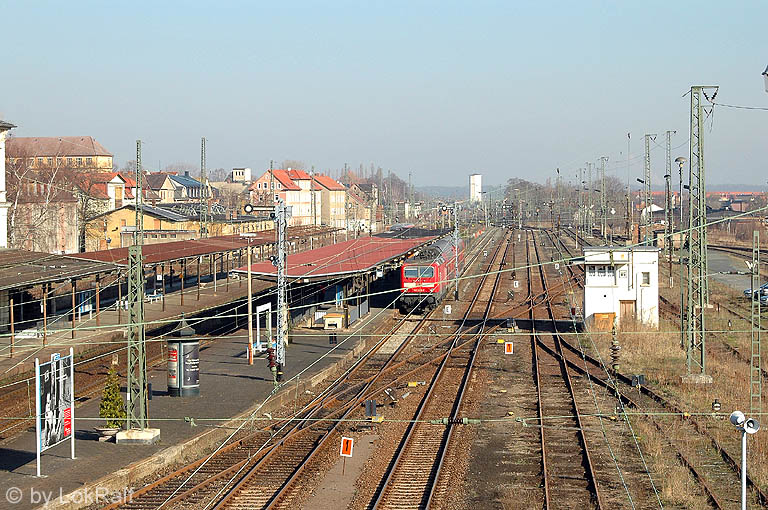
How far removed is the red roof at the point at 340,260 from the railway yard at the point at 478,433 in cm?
253

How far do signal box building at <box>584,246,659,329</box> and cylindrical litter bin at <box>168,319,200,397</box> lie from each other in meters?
15.7

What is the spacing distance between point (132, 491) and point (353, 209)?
362ft

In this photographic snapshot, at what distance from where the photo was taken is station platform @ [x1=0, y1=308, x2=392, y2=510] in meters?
13.4

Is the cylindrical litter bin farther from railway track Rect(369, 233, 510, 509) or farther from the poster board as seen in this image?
railway track Rect(369, 233, 510, 509)

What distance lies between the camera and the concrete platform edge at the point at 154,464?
12.6 metres

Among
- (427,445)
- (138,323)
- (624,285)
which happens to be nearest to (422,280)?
(624,285)

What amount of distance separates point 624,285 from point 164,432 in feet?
63.6

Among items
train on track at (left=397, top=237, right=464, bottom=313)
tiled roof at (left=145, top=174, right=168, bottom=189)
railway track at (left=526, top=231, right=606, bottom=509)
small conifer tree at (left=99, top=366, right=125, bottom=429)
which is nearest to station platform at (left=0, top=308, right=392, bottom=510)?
small conifer tree at (left=99, top=366, right=125, bottom=429)

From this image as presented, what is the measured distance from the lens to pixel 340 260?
37.1m

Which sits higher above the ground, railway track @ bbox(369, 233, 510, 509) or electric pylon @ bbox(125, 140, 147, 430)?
electric pylon @ bbox(125, 140, 147, 430)

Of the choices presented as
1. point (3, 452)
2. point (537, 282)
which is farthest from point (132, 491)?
point (537, 282)

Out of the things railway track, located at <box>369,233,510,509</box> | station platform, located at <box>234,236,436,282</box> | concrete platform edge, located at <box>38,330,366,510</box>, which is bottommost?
railway track, located at <box>369,233,510,509</box>

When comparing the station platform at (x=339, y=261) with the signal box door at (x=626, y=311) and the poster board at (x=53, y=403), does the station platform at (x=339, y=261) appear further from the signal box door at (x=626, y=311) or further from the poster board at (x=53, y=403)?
the poster board at (x=53, y=403)

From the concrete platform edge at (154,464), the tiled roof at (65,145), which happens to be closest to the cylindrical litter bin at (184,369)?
the concrete platform edge at (154,464)
